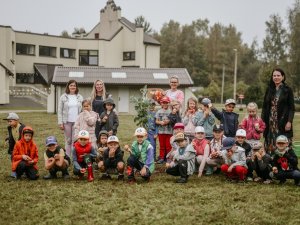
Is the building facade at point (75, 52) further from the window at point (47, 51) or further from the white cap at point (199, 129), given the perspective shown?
the white cap at point (199, 129)

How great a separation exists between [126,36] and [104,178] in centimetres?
3841

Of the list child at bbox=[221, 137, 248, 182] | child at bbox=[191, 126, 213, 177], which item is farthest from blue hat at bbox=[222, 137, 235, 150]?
child at bbox=[191, 126, 213, 177]

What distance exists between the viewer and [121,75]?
1176 inches

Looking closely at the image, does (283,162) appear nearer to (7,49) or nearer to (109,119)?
(109,119)

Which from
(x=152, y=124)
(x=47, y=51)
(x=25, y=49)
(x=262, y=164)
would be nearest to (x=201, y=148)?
(x=262, y=164)

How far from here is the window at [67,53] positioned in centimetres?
4503

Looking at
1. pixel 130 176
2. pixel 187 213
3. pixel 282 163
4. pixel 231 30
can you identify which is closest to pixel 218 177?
pixel 282 163

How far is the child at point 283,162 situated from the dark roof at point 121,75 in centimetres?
2107

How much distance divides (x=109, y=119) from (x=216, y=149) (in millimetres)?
2319

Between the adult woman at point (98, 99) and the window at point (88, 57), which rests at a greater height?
the window at point (88, 57)

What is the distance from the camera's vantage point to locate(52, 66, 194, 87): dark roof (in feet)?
92.9

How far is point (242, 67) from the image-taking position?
76625mm

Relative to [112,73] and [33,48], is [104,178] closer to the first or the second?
[112,73]

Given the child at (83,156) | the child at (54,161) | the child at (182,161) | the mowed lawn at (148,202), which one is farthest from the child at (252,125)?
the child at (54,161)
